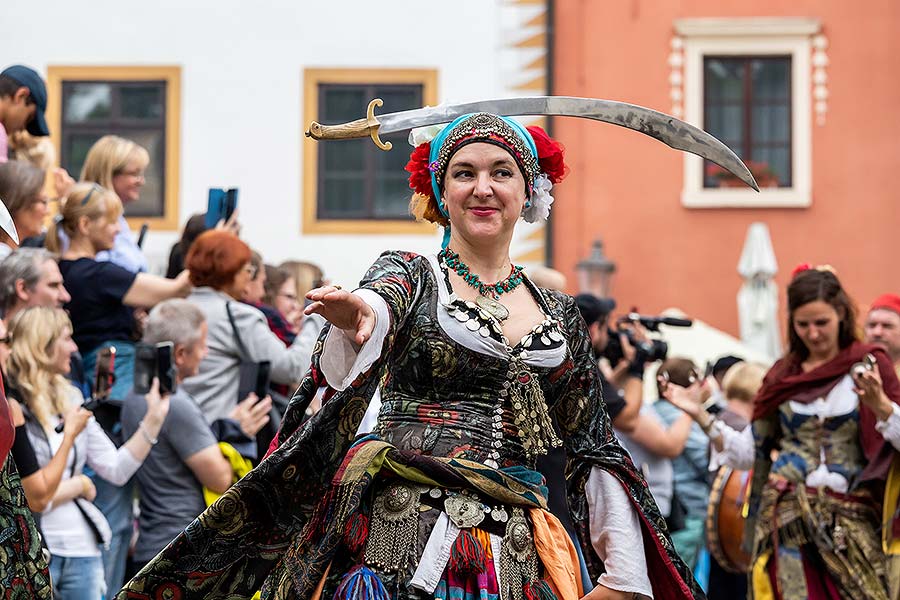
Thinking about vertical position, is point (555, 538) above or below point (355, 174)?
below

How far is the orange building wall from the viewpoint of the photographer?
2008cm

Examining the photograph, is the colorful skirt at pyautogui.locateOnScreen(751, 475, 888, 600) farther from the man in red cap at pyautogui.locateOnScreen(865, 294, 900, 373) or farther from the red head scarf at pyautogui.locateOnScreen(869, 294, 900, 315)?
the red head scarf at pyautogui.locateOnScreen(869, 294, 900, 315)

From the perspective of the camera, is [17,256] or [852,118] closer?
→ [17,256]

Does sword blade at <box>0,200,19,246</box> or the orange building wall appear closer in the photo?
sword blade at <box>0,200,19,246</box>

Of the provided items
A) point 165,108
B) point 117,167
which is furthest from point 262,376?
point 165,108

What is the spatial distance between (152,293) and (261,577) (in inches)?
122

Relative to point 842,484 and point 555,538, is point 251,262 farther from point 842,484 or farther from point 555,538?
point 555,538

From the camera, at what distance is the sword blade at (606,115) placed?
4730mm

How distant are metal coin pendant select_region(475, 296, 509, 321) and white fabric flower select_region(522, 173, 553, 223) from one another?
0.32 meters

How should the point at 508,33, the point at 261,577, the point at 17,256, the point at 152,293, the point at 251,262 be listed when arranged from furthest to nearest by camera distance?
the point at 508,33
the point at 251,262
the point at 152,293
the point at 17,256
the point at 261,577

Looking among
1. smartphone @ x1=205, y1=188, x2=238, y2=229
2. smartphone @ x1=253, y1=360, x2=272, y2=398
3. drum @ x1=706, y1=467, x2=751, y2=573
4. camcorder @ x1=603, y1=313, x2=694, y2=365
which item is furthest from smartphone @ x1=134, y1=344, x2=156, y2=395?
drum @ x1=706, y1=467, x2=751, y2=573

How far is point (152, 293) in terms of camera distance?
737 cm

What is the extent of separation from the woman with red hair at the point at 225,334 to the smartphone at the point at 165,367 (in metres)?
0.62

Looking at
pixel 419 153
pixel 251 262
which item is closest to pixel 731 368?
pixel 251 262
